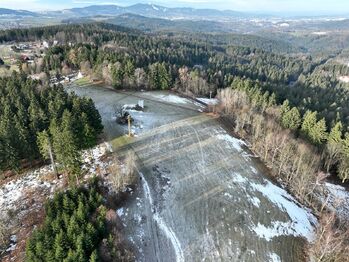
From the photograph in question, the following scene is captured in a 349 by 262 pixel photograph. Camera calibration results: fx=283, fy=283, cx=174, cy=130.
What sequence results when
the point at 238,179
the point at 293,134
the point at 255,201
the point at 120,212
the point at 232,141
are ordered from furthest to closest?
the point at 293,134 → the point at 232,141 → the point at 238,179 → the point at 255,201 → the point at 120,212

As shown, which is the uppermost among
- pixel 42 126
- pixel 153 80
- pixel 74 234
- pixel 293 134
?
pixel 42 126

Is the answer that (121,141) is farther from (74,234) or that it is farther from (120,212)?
(74,234)

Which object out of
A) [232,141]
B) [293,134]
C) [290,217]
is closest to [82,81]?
[232,141]

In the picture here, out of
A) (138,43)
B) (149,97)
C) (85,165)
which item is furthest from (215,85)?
(138,43)

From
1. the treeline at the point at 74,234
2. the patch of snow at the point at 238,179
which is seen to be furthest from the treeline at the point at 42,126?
the patch of snow at the point at 238,179

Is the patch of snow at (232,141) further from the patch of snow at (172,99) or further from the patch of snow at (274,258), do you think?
the patch of snow at (274,258)

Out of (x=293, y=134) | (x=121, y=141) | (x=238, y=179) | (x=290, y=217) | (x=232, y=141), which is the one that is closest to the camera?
(x=290, y=217)
